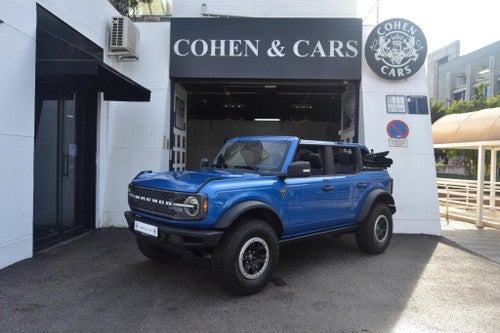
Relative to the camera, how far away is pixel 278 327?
356 cm

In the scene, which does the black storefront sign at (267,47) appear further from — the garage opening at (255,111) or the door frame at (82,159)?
the door frame at (82,159)

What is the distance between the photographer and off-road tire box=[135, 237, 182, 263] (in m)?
5.20

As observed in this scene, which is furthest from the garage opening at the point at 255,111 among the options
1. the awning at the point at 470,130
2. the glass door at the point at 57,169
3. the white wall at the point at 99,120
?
the awning at the point at 470,130

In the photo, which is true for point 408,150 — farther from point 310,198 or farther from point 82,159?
point 82,159

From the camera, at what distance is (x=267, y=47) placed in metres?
8.24

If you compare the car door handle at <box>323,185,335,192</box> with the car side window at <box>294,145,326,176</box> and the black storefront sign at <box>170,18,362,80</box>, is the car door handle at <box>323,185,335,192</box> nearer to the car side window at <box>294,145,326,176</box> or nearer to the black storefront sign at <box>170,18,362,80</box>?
the car side window at <box>294,145,326,176</box>

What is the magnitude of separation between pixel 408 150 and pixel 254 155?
14.5 ft

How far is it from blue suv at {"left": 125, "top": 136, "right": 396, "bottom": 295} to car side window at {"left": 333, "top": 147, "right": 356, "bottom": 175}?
15 millimetres

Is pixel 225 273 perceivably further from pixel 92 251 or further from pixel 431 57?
pixel 431 57

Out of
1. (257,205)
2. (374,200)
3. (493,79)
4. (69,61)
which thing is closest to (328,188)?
(374,200)

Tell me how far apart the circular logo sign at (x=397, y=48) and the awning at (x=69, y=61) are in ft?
16.4

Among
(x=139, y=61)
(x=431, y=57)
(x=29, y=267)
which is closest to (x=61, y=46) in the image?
(x=139, y=61)

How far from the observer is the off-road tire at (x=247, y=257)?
404 centimetres

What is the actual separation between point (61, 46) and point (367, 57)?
598cm
